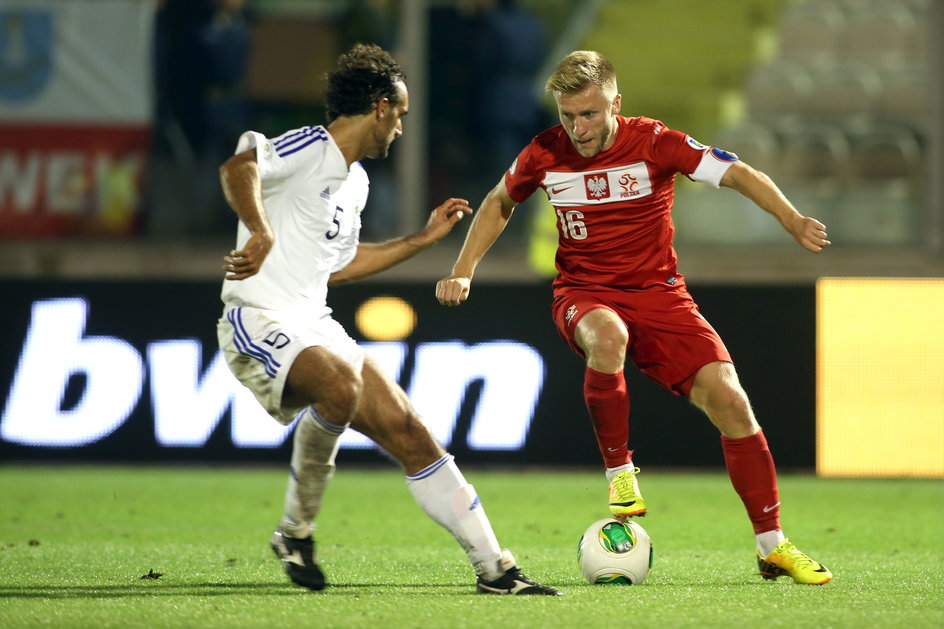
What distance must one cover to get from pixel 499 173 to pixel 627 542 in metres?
5.18

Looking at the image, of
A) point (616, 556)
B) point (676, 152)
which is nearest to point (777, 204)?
point (676, 152)

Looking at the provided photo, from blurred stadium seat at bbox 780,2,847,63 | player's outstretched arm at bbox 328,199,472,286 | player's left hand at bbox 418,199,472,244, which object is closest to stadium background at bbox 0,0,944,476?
blurred stadium seat at bbox 780,2,847,63

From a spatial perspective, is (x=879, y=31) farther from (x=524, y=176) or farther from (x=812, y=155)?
(x=524, y=176)

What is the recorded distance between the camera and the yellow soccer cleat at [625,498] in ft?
15.7

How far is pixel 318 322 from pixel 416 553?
1315mm

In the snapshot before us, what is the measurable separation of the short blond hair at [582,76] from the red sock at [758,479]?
4.17 feet

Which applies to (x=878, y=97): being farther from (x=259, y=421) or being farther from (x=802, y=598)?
(x=802, y=598)

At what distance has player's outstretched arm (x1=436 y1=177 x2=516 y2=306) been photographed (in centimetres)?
495

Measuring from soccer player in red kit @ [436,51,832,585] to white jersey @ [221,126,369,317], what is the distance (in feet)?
1.57

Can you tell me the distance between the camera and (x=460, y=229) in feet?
31.8

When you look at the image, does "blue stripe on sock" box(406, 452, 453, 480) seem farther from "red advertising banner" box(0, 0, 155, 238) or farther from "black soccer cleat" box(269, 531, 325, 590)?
"red advertising banner" box(0, 0, 155, 238)

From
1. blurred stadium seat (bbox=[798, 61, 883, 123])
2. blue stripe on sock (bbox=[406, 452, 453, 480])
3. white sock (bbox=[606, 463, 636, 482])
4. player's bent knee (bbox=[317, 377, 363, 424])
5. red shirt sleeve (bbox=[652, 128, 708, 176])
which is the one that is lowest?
white sock (bbox=[606, 463, 636, 482])

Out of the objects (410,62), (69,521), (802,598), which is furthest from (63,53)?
(802,598)

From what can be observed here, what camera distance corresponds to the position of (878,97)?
Answer: 460 inches
